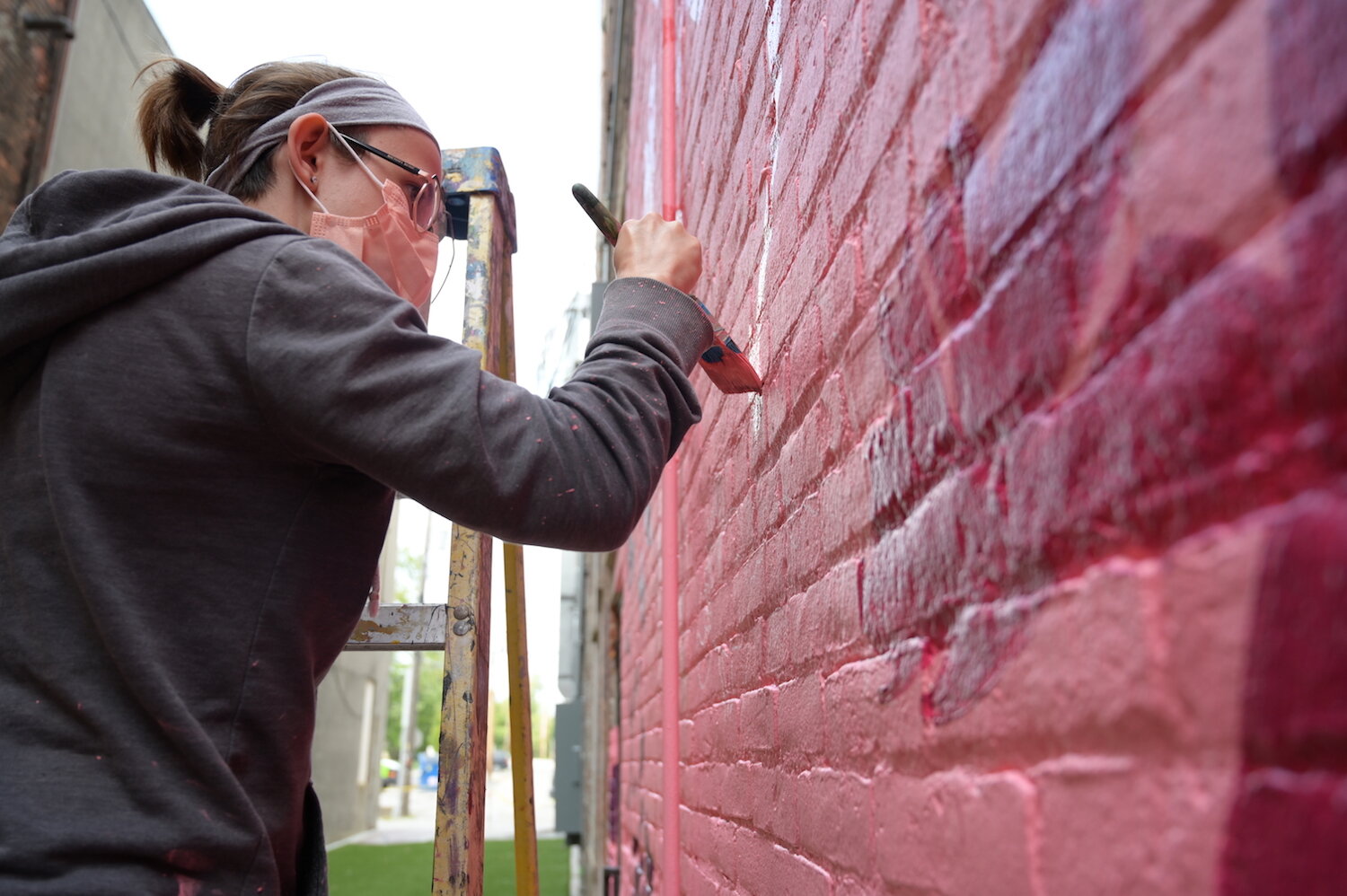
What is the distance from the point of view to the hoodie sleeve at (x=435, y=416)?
39.5 inches

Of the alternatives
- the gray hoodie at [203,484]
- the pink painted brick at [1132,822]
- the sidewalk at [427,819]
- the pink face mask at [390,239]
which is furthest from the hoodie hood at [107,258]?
the sidewalk at [427,819]

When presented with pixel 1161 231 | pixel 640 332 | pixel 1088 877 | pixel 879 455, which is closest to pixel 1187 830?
pixel 1088 877

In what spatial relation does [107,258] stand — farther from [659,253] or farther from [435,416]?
[659,253]

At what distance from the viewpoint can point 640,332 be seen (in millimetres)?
1230

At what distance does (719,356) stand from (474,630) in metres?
0.75

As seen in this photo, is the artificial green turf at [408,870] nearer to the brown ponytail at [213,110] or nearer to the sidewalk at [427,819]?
the sidewalk at [427,819]

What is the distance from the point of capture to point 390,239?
157 cm

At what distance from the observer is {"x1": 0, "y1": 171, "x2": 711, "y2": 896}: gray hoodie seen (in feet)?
3.16

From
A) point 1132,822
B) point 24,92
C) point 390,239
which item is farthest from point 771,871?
point 24,92

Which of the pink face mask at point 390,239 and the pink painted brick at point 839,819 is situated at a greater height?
the pink face mask at point 390,239

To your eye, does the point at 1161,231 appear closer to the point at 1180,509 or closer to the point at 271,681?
the point at 1180,509

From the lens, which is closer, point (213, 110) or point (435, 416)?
point (435, 416)

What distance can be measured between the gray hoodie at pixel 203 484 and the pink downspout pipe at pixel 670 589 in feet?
4.07

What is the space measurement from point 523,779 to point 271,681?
1284mm
